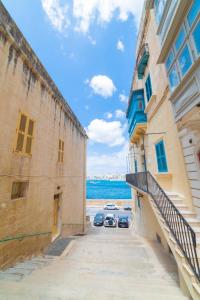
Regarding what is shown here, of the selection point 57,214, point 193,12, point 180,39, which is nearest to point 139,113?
point 180,39

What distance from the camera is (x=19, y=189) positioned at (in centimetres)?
562

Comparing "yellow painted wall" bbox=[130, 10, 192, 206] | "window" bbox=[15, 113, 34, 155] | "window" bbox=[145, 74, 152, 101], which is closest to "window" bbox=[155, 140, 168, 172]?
"yellow painted wall" bbox=[130, 10, 192, 206]

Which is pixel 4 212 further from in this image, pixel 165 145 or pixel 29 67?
pixel 165 145

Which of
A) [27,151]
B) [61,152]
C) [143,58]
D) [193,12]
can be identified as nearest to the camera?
[193,12]

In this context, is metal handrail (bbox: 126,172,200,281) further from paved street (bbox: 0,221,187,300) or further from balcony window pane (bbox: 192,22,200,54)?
balcony window pane (bbox: 192,22,200,54)

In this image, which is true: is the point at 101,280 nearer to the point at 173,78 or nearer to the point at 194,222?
the point at 194,222

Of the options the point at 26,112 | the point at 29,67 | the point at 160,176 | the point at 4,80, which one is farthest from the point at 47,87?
the point at 160,176

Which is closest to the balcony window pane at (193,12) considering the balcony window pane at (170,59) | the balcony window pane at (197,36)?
the balcony window pane at (197,36)

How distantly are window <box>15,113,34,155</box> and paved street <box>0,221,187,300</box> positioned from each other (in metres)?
3.94

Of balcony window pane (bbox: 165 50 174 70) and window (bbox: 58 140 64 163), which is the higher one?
balcony window pane (bbox: 165 50 174 70)

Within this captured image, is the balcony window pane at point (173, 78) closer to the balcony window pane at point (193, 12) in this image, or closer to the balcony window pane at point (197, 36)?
the balcony window pane at point (197, 36)

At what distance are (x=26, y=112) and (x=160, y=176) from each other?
673 centimetres

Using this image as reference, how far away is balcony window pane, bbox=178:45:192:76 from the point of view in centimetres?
384

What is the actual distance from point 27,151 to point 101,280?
16.2 ft
